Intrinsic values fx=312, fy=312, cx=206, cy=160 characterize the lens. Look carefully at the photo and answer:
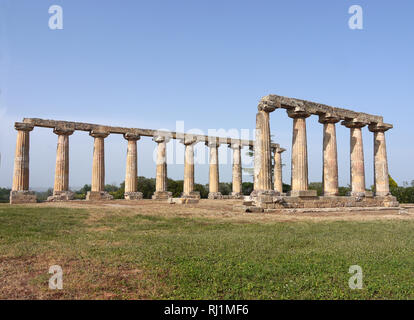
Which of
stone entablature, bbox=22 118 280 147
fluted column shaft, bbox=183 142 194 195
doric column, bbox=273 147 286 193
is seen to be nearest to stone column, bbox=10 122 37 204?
stone entablature, bbox=22 118 280 147

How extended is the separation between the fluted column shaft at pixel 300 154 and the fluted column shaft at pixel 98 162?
21633 mm

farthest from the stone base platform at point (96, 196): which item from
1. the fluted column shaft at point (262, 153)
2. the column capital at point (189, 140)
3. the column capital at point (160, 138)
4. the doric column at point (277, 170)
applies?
the doric column at point (277, 170)

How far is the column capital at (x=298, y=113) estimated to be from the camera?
23.9m

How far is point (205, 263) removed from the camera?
7.11m

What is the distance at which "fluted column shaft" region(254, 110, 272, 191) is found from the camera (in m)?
→ 22.5

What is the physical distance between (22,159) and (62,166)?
387 cm

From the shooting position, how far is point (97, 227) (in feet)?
43.4

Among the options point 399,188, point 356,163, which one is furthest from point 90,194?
point 399,188

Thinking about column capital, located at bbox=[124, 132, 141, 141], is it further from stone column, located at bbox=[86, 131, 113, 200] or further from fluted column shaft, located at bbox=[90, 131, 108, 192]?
fluted column shaft, located at bbox=[90, 131, 108, 192]

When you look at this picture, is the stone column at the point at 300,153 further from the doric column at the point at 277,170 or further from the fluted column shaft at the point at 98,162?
the doric column at the point at 277,170

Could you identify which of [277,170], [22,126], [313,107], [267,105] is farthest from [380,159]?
[22,126]
